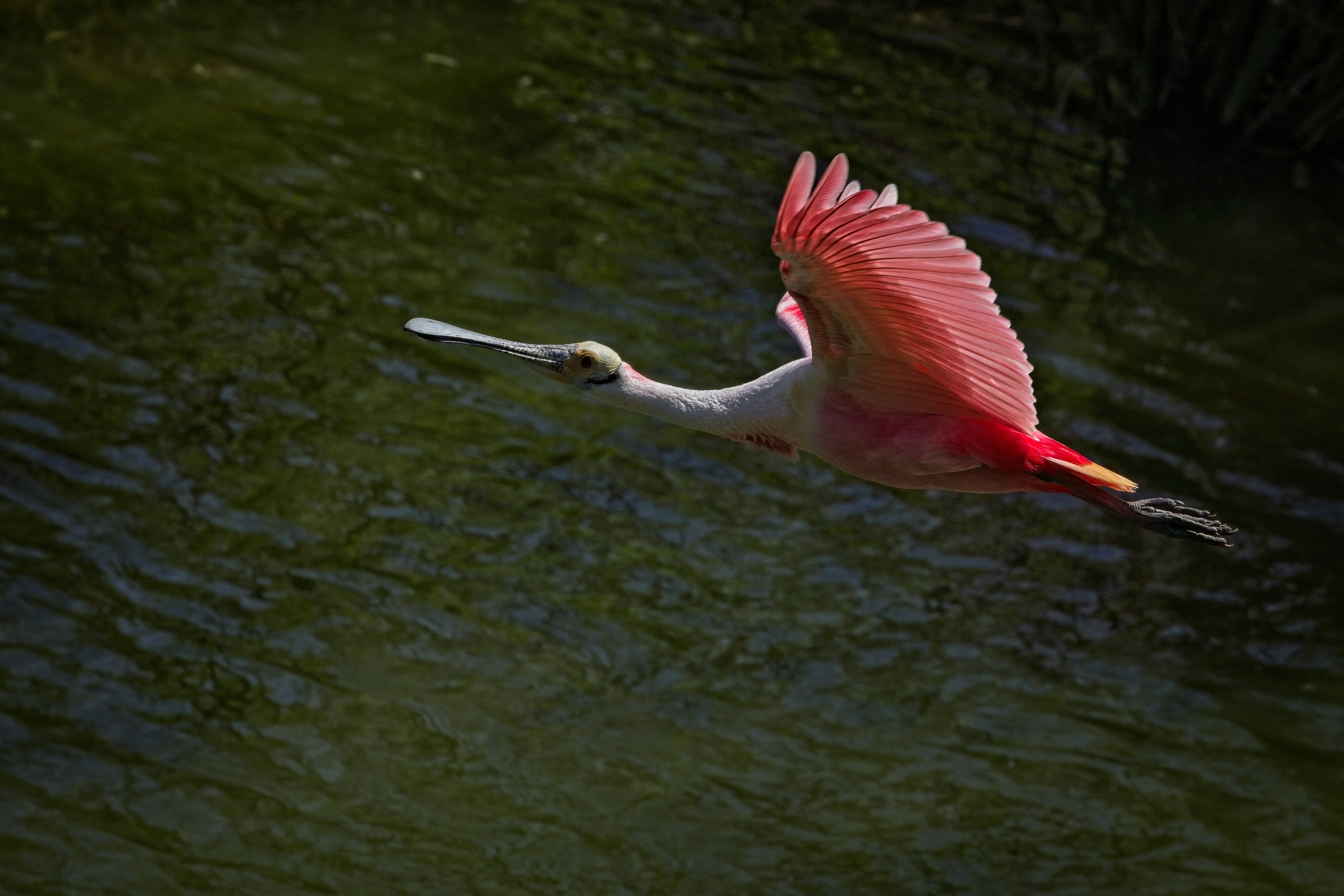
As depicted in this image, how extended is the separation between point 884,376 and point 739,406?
44cm

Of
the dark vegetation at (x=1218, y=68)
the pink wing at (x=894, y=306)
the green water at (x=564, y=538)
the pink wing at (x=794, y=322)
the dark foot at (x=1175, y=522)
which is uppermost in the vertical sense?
the dark vegetation at (x=1218, y=68)

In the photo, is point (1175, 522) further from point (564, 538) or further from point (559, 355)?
point (564, 538)

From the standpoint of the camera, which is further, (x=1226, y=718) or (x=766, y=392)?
(x=1226, y=718)

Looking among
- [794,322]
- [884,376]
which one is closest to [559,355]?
[794,322]

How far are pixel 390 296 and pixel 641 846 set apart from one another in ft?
12.6

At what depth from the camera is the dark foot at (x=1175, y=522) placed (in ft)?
15.5

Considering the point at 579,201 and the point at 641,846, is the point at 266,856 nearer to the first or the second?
the point at 641,846

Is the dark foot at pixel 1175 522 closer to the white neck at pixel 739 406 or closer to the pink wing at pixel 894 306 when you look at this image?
the pink wing at pixel 894 306

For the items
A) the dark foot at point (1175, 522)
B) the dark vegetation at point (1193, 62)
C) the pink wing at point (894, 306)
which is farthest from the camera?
the dark vegetation at point (1193, 62)

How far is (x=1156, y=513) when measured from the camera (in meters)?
4.77

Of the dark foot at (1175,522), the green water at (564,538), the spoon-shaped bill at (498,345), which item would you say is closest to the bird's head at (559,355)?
the spoon-shaped bill at (498,345)

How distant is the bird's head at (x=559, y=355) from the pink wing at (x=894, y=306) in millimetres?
698

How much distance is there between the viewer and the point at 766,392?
15.1 ft

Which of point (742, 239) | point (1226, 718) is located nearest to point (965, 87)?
point (742, 239)
